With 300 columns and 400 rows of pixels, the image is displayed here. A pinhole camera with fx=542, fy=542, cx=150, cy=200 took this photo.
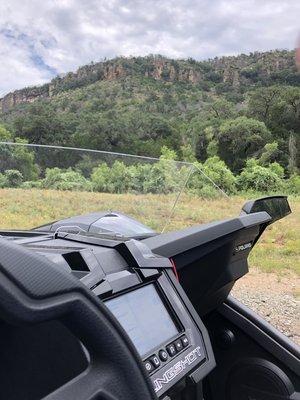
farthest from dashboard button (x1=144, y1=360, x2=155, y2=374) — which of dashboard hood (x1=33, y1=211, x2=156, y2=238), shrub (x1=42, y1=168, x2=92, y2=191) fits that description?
shrub (x1=42, y1=168, x2=92, y2=191)

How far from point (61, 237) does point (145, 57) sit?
90503mm

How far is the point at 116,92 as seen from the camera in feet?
233

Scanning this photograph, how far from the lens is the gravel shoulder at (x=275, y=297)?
6055 millimetres

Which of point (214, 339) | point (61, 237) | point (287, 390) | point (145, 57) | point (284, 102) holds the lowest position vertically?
point (287, 390)

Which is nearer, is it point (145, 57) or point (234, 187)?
point (234, 187)

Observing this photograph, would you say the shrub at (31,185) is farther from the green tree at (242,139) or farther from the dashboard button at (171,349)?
the green tree at (242,139)

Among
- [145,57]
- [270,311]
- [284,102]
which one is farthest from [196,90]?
[270,311]

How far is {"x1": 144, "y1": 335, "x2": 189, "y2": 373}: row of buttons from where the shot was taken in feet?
4.09

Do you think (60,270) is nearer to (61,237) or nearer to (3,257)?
(3,257)

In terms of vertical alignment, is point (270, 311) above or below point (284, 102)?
below

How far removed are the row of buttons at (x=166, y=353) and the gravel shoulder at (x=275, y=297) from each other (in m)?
4.29

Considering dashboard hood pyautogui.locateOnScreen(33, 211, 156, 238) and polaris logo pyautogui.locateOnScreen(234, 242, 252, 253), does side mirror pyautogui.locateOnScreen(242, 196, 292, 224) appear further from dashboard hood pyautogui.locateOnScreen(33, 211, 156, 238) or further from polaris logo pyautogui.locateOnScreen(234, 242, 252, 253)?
dashboard hood pyautogui.locateOnScreen(33, 211, 156, 238)

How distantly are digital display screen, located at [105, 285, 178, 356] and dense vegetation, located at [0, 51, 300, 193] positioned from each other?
57 cm

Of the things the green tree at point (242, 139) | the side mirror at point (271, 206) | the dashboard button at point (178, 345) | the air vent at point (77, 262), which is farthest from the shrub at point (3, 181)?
the green tree at point (242, 139)
